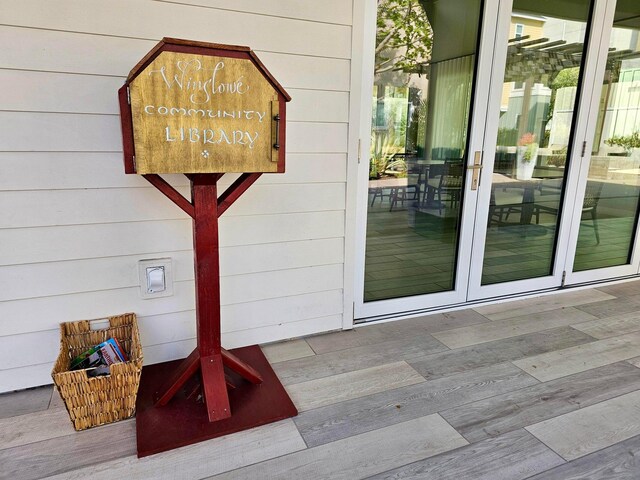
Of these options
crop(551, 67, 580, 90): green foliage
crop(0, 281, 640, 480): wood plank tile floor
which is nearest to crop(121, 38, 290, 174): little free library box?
crop(0, 281, 640, 480): wood plank tile floor

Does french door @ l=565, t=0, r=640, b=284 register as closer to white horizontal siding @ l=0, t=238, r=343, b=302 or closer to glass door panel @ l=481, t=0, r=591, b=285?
glass door panel @ l=481, t=0, r=591, b=285

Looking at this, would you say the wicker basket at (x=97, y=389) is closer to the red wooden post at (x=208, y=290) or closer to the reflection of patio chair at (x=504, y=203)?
the red wooden post at (x=208, y=290)

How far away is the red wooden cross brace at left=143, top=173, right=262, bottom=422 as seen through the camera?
64.6 inches

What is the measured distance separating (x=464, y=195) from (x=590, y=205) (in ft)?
4.07

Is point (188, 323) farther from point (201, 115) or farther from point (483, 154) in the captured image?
point (483, 154)

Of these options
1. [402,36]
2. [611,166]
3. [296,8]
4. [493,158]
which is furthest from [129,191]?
[611,166]

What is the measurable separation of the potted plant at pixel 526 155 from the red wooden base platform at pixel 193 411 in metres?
2.07

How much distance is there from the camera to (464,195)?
2689 mm

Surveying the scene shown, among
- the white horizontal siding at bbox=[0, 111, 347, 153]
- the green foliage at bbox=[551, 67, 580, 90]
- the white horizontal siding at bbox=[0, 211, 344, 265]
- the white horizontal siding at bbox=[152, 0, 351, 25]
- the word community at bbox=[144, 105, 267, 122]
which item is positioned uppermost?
the white horizontal siding at bbox=[152, 0, 351, 25]

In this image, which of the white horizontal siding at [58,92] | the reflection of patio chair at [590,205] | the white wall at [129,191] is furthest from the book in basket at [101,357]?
the reflection of patio chair at [590,205]

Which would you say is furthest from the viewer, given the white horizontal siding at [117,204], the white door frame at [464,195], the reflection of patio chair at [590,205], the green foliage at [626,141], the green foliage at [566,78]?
the green foliage at [626,141]

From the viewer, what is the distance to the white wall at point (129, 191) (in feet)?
5.50

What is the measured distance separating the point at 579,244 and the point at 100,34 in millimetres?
3336

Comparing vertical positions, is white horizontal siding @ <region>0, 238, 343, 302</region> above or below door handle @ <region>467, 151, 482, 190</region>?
below
